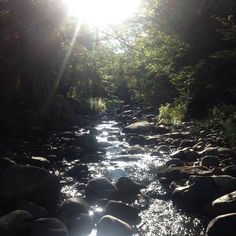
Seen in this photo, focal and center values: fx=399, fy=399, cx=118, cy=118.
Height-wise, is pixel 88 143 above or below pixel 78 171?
above

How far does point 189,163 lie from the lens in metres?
12.3

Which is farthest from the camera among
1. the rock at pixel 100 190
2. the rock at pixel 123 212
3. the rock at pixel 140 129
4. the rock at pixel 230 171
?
the rock at pixel 140 129

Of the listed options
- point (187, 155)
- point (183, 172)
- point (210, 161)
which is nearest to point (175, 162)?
point (187, 155)

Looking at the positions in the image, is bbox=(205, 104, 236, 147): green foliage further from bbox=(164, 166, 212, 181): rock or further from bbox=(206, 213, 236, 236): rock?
bbox=(206, 213, 236, 236): rock

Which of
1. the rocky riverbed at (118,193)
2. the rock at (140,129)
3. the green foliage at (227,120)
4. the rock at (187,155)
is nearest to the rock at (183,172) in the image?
the rocky riverbed at (118,193)

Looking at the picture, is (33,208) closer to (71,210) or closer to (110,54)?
(71,210)

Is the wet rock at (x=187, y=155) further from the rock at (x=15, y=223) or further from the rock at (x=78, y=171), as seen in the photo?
the rock at (x=15, y=223)

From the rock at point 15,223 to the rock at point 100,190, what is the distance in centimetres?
244

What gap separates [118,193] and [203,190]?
2.07 m

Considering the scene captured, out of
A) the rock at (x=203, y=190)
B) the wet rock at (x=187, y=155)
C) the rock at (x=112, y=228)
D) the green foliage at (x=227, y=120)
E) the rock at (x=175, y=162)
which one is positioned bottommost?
the rock at (x=112, y=228)

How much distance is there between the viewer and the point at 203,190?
8.95 meters

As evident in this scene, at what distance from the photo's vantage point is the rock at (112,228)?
7285 millimetres

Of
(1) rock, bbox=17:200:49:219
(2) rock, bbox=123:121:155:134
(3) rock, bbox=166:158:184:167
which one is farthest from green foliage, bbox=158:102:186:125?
(1) rock, bbox=17:200:49:219

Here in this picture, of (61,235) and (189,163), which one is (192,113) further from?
(61,235)
